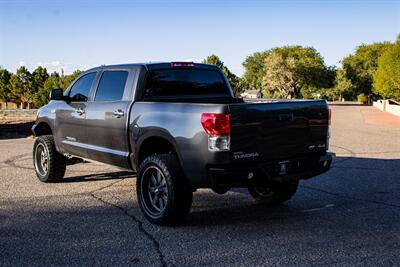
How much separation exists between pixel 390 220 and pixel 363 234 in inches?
31.2

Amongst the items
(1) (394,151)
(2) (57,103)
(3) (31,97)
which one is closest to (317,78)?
(3) (31,97)

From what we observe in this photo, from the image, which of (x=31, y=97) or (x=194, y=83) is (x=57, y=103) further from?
(x=31, y=97)

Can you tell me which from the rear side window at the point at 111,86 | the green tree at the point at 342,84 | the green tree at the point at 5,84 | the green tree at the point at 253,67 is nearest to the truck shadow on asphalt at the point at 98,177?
the rear side window at the point at 111,86

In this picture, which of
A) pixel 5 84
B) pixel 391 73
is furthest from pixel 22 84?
pixel 391 73

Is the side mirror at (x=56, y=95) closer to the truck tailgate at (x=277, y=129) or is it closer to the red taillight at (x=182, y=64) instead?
the red taillight at (x=182, y=64)

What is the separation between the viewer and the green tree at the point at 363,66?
97.2m

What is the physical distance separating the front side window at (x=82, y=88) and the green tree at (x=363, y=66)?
92.9m

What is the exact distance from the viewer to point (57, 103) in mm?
7910

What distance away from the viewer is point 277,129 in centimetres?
534

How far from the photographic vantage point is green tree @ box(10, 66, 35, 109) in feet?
311

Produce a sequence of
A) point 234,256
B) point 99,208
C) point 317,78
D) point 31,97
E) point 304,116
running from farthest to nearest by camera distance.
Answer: point 31,97, point 317,78, point 99,208, point 304,116, point 234,256

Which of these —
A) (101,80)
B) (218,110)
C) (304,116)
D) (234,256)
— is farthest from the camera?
(101,80)

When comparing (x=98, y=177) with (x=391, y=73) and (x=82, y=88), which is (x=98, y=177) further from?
(x=391, y=73)

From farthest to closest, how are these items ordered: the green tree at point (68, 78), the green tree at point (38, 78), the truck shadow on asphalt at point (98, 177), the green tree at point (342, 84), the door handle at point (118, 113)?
the green tree at point (38, 78) < the green tree at point (342, 84) < the green tree at point (68, 78) < the truck shadow on asphalt at point (98, 177) < the door handle at point (118, 113)
